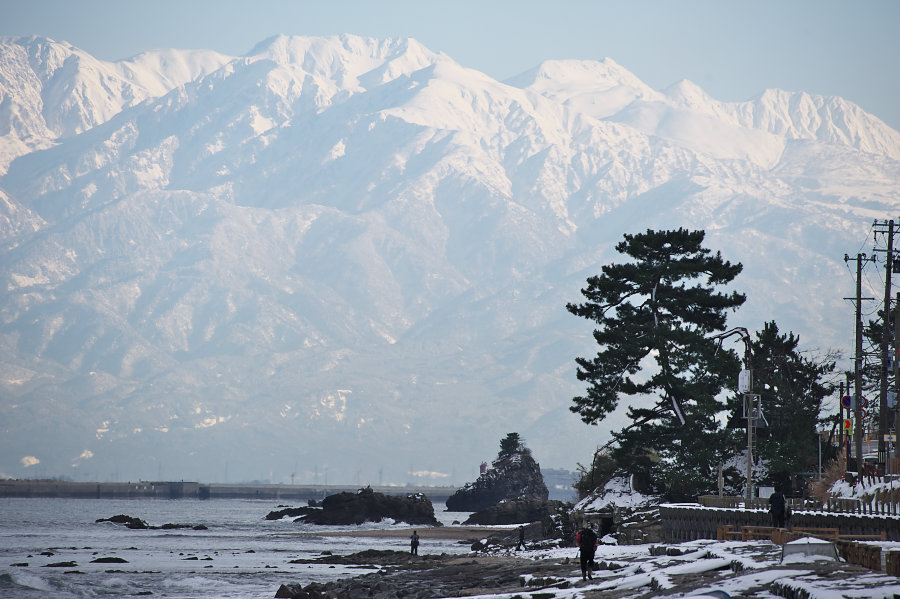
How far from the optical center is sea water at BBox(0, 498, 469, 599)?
59.0 m

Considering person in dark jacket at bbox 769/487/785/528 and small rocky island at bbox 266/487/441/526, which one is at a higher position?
person in dark jacket at bbox 769/487/785/528

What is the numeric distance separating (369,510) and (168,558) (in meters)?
70.4

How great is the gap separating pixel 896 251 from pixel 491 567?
30.3 meters

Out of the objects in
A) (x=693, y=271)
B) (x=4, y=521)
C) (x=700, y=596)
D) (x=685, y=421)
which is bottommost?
(x=4, y=521)

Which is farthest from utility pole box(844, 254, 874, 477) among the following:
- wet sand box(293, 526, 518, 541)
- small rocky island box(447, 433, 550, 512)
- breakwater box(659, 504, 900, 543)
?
small rocky island box(447, 433, 550, 512)

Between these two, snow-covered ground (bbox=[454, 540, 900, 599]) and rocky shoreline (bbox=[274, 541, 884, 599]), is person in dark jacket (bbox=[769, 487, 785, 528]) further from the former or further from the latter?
rocky shoreline (bbox=[274, 541, 884, 599])

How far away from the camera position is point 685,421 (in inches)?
2736

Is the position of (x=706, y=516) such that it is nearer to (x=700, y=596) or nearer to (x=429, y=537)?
(x=700, y=596)

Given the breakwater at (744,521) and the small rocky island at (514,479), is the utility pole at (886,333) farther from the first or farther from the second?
the small rocky island at (514,479)

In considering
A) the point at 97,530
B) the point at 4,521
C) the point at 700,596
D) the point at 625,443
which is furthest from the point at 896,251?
the point at 4,521

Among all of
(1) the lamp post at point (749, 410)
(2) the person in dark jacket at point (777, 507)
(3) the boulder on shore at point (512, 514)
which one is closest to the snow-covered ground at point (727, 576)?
(2) the person in dark jacket at point (777, 507)

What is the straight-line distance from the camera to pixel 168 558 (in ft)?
263

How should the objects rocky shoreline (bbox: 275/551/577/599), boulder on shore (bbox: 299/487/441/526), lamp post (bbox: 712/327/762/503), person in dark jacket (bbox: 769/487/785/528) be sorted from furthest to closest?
boulder on shore (bbox: 299/487/441/526) < lamp post (bbox: 712/327/762/503) < rocky shoreline (bbox: 275/551/577/599) < person in dark jacket (bbox: 769/487/785/528)

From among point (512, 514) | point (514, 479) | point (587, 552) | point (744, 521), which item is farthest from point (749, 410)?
point (514, 479)
